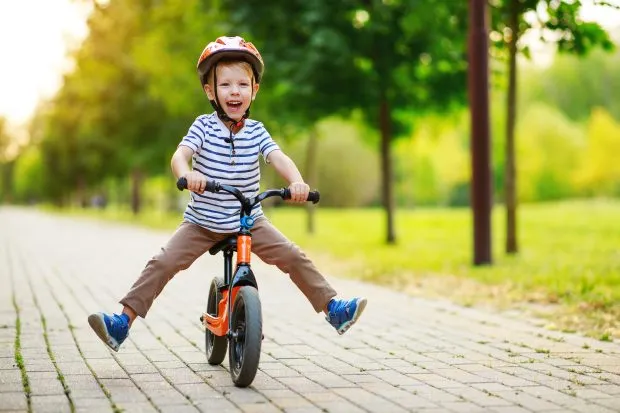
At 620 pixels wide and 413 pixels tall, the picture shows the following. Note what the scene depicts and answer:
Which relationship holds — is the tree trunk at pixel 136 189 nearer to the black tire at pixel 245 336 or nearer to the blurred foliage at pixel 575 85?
the black tire at pixel 245 336

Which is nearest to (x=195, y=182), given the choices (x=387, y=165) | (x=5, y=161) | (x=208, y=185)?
(x=208, y=185)

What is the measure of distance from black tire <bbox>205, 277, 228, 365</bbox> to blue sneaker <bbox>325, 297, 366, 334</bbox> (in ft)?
2.27

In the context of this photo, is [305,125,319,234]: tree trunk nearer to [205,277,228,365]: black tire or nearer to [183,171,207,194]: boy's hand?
[205,277,228,365]: black tire

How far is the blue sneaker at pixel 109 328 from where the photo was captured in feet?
15.8

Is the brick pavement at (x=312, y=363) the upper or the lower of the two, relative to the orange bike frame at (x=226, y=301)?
lower

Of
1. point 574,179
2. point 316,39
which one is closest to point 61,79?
point 574,179

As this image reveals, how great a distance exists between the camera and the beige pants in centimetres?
→ 489

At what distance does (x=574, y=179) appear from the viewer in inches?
2221

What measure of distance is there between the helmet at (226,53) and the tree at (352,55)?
31.7 ft

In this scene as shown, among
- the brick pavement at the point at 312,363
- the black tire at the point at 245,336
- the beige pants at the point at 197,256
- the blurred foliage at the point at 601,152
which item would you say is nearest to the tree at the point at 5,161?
the blurred foliage at the point at 601,152

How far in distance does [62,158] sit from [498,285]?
58781 mm

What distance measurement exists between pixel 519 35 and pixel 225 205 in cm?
952

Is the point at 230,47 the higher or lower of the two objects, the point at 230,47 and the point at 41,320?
the higher

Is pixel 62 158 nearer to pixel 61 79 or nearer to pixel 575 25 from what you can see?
pixel 61 79
